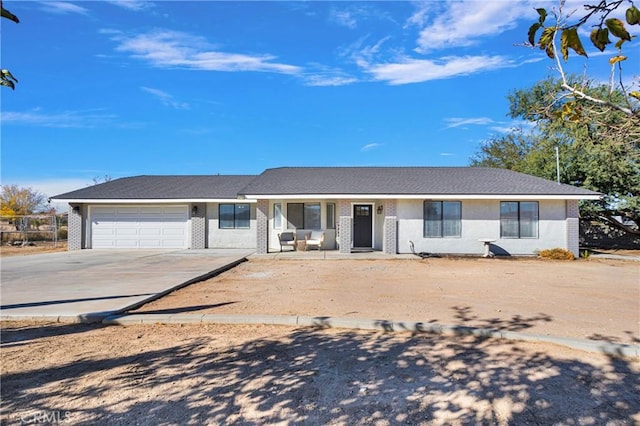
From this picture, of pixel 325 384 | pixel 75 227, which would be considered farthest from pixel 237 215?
pixel 325 384

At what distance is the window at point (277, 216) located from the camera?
17.8 meters

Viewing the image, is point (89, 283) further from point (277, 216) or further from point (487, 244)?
point (487, 244)

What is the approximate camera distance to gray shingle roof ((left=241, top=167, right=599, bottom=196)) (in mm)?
16312

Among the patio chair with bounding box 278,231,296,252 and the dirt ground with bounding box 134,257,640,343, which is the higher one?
the patio chair with bounding box 278,231,296,252

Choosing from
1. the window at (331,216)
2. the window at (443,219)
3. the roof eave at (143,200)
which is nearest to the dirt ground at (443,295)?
the window at (443,219)

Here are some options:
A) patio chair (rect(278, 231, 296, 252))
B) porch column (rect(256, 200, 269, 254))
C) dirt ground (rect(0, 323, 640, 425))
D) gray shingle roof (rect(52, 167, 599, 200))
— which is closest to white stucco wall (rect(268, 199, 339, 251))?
patio chair (rect(278, 231, 296, 252))

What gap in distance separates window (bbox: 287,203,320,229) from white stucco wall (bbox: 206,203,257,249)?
232 centimetres

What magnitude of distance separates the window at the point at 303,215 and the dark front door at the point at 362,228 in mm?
1816

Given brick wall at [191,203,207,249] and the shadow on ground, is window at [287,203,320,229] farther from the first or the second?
the shadow on ground

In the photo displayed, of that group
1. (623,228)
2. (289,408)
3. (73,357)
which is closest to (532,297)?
(289,408)

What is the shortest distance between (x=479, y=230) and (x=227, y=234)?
38.8ft

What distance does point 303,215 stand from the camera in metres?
17.8

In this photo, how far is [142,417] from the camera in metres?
2.95

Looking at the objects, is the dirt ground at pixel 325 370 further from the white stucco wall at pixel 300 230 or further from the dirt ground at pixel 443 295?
the white stucco wall at pixel 300 230
